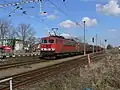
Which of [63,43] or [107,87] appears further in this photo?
[63,43]

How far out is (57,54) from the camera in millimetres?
48000

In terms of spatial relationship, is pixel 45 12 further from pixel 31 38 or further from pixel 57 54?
pixel 31 38

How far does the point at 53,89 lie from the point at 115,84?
8.72 ft

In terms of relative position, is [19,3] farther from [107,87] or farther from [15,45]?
[15,45]

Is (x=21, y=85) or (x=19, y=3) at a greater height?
(x=19, y=3)

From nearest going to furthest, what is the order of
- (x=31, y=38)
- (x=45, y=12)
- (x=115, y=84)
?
(x=115, y=84) → (x=45, y=12) → (x=31, y=38)

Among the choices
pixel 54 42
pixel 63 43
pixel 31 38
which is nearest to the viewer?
pixel 54 42

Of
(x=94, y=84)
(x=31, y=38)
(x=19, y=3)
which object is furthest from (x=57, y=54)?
(x=31, y=38)

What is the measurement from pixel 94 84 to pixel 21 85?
15.4 ft

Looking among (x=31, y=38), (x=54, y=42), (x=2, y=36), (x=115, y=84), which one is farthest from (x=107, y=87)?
(x=31, y=38)

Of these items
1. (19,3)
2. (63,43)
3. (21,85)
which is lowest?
(21,85)

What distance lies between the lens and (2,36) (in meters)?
100

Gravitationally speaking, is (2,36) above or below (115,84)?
above

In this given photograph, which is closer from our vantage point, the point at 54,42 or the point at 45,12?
the point at 45,12
